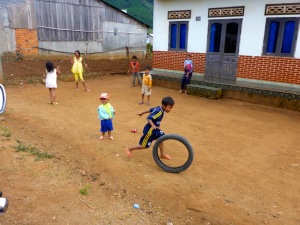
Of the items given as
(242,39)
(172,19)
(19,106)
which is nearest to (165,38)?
(172,19)

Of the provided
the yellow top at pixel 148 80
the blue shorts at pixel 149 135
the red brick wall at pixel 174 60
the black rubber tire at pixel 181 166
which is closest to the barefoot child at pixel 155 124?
the blue shorts at pixel 149 135

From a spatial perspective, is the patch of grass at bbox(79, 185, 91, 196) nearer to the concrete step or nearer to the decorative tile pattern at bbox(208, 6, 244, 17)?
the concrete step

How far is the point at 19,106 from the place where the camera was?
8.19 m

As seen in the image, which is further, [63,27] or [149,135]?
[63,27]

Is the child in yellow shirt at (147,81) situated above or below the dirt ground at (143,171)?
above

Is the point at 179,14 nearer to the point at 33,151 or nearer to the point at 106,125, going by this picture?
the point at 106,125

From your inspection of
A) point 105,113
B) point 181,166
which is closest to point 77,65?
point 105,113

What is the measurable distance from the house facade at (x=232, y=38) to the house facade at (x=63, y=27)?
6.55m

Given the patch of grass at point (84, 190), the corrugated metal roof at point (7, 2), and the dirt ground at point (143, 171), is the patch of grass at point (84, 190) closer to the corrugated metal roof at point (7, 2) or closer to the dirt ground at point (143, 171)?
the dirt ground at point (143, 171)

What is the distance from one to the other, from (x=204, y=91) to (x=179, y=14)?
12.3 ft

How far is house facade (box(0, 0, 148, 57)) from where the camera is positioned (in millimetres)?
13742

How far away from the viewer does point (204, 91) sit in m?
10.5

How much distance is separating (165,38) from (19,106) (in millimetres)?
7171

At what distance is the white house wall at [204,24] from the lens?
9.48 meters
